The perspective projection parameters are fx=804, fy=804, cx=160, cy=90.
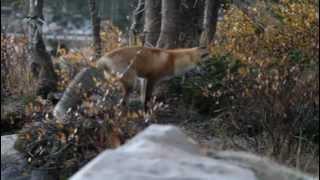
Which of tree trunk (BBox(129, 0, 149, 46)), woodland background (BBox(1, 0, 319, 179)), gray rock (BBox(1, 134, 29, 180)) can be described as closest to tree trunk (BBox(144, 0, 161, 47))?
woodland background (BBox(1, 0, 319, 179))

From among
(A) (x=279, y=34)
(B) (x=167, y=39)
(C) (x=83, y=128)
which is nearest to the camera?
(C) (x=83, y=128)

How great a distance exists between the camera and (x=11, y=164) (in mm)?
8789

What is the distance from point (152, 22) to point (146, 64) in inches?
115

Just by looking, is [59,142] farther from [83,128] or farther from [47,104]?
[47,104]

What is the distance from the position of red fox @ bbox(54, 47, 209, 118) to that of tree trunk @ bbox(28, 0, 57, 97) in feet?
8.15

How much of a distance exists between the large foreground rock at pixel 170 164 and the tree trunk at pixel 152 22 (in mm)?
6191

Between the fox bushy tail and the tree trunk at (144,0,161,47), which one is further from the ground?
the tree trunk at (144,0,161,47)

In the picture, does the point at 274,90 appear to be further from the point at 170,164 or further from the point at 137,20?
the point at 137,20

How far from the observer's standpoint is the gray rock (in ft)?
28.1

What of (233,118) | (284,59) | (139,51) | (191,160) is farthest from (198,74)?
(191,160)

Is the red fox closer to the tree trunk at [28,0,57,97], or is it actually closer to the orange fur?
the orange fur

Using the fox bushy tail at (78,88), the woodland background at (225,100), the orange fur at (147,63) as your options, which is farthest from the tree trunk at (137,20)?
the fox bushy tail at (78,88)

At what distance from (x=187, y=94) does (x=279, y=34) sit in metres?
1.80

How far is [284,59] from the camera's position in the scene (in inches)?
305
